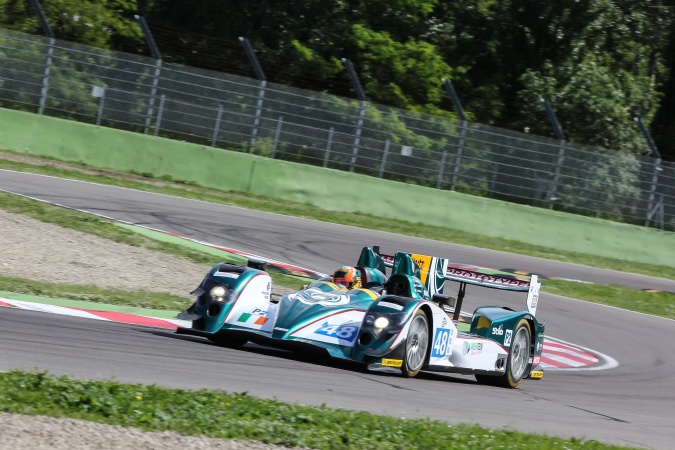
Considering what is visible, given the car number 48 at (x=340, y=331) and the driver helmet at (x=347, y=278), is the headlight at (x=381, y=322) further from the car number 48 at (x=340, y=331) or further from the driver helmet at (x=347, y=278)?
the driver helmet at (x=347, y=278)

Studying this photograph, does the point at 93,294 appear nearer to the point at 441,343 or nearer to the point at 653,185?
the point at 441,343

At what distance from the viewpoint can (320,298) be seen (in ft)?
27.8

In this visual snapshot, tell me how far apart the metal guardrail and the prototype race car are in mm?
12070

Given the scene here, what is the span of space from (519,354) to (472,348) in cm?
99

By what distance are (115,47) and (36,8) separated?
397 centimetres

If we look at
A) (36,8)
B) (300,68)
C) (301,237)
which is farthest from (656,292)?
(36,8)

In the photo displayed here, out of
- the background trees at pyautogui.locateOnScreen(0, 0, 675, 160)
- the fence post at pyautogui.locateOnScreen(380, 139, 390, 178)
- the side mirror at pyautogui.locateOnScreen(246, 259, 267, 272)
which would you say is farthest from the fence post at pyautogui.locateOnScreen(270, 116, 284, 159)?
the side mirror at pyautogui.locateOnScreen(246, 259, 267, 272)

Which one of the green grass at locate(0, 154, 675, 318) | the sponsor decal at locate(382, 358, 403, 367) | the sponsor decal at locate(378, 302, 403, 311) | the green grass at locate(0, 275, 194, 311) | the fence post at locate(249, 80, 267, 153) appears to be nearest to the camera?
the sponsor decal at locate(382, 358, 403, 367)

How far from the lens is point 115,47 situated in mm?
25109

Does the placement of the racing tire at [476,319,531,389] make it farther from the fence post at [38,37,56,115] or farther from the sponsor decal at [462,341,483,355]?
the fence post at [38,37,56,115]

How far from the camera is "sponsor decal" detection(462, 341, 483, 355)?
30.0ft

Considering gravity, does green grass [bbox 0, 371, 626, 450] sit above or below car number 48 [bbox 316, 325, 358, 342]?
below

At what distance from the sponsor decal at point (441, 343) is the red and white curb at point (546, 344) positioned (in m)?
2.51

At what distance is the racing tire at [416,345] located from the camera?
841 centimetres
